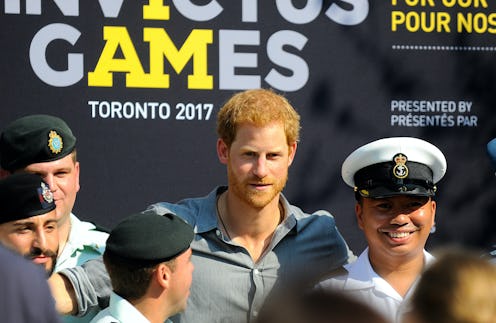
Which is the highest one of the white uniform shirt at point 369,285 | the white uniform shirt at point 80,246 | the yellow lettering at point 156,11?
the yellow lettering at point 156,11

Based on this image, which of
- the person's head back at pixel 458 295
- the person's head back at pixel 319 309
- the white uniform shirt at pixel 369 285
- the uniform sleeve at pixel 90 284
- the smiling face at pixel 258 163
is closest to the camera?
the person's head back at pixel 319 309

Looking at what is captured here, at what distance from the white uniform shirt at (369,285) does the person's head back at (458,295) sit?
1530 mm

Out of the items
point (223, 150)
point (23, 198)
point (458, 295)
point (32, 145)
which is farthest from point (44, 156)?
point (458, 295)

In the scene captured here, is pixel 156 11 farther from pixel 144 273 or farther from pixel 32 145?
pixel 144 273

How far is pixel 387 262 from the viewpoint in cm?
334

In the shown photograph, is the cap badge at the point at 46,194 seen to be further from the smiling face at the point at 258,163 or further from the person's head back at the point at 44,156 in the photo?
the smiling face at the point at 258,163

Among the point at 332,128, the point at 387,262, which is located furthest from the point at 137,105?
the point at 387,262

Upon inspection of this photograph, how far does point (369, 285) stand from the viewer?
3.28 meters

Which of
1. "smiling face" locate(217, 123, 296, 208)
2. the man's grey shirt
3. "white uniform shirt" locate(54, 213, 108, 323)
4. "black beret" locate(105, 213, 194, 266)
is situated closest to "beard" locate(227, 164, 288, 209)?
"smiling face" locate(217, 123, 296, 208)

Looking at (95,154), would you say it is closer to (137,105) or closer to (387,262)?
(137,105)

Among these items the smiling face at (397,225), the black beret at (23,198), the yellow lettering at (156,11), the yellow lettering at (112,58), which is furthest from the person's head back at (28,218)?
the yellow lettering at (156,11)

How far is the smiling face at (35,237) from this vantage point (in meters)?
2.89

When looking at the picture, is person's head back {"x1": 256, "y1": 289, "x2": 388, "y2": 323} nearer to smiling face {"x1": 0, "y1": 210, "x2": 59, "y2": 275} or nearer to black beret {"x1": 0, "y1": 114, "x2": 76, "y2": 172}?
smiling face {"x1": 0, "y1": 210, "x2": 59, "y2": 275}

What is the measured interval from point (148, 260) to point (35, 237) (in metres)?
0.40
